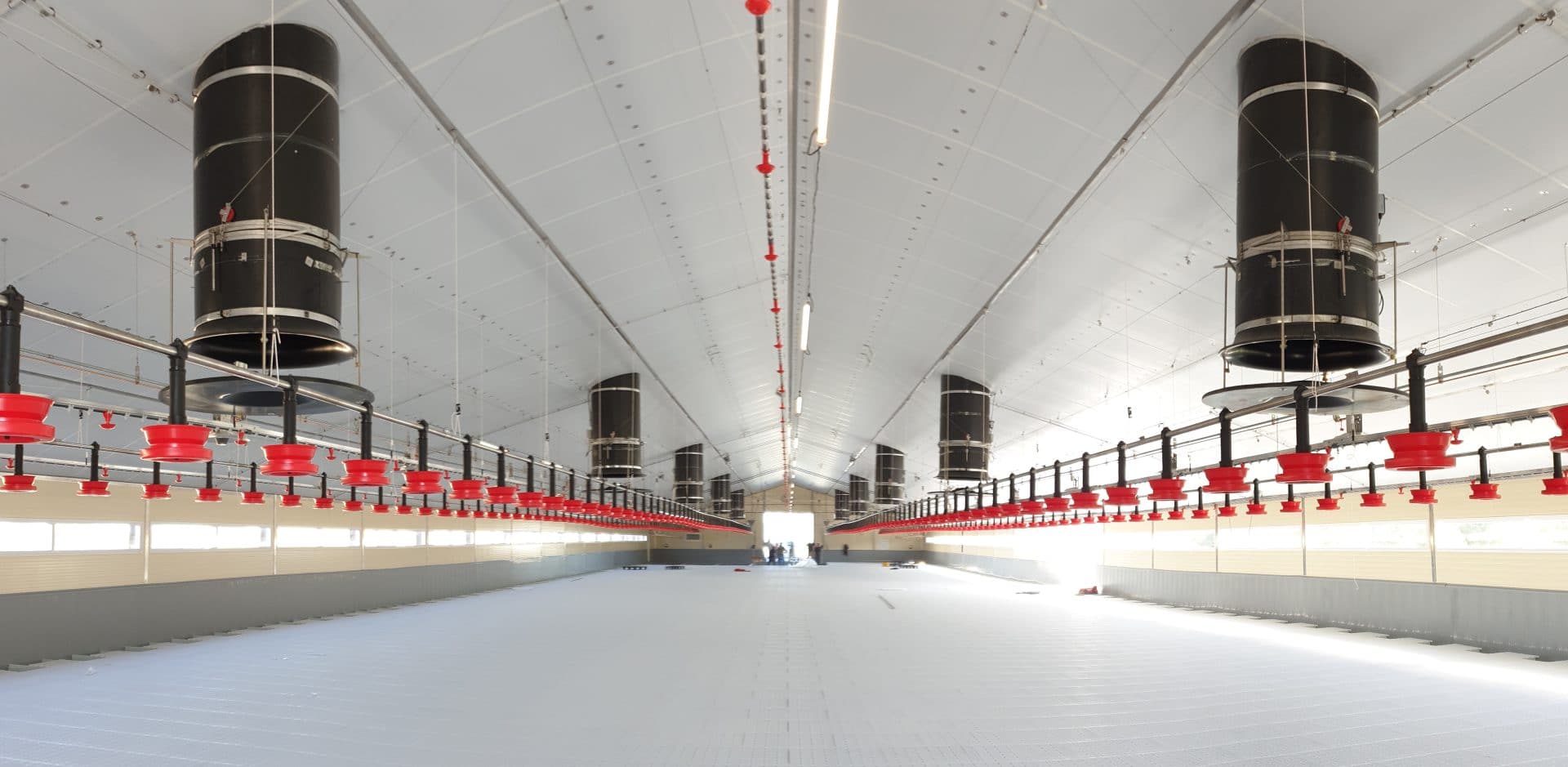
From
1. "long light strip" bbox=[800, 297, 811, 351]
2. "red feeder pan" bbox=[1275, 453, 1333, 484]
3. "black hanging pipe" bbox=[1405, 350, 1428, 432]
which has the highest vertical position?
"long light strip" bbox=[800, 297, 811, 351]

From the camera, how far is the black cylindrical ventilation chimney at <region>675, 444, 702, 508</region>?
45.0 m

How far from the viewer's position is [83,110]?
873 centimetres

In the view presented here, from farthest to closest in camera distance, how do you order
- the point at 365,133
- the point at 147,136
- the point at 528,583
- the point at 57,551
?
1. the point at 528,583
2. the point at 57,551
3. the point at 365,133
4. the point at 147,136

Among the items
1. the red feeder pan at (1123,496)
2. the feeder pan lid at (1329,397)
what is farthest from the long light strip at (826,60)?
the red feeder pan at (1123,496)

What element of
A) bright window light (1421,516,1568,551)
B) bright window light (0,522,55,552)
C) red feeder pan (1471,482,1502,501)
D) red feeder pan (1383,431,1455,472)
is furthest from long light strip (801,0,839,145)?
bright window light (1421,516,1568,551)

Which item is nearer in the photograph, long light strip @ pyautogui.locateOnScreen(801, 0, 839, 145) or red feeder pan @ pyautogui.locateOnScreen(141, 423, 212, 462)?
red feeder pan @ pyautogui.locateOnScreen(141, 423, 212, 462)

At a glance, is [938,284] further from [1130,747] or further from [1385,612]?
[1130,747]

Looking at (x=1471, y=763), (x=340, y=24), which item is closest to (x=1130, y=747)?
(x=1471, y=763)

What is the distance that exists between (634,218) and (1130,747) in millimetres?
10724

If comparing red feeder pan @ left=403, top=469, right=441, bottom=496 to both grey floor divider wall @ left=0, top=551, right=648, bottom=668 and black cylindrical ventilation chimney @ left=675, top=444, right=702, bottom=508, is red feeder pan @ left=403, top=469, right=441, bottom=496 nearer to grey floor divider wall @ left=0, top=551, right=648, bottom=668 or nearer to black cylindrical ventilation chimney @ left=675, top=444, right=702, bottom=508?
grey floor divider wall @ left=0, top=551, right=648, bottom=668

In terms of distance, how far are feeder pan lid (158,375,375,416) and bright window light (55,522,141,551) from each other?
781 cm

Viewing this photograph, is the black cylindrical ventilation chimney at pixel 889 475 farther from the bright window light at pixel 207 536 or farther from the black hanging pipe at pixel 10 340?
the black hanging pipe at pixel 10 340

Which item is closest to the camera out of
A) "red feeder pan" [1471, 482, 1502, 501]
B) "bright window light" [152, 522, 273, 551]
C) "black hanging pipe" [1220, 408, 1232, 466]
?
"black hanging pipe" [1220, 408, 1232, 466]

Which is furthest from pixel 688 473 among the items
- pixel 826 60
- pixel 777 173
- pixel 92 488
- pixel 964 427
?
pixel 826 60
